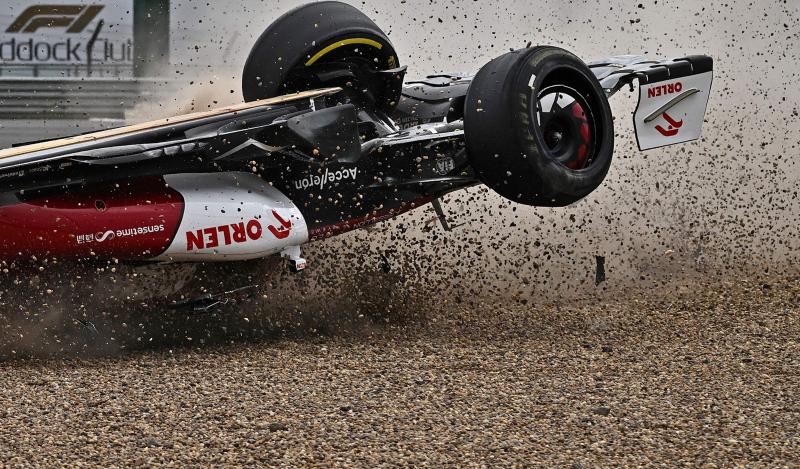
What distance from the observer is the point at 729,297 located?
6.15 metres

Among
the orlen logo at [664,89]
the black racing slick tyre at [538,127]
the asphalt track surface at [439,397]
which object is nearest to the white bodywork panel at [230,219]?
the asphalt track surface at [439,397]

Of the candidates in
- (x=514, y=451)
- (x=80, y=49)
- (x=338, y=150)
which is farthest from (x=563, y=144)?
(x=80, y=49)

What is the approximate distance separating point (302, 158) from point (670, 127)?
85.0 inches

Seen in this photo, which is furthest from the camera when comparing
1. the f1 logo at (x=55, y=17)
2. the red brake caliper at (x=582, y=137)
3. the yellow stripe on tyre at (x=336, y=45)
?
the f1 logo at (x=55, y=17)

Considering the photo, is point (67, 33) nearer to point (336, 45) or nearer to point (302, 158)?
point (336, 45)

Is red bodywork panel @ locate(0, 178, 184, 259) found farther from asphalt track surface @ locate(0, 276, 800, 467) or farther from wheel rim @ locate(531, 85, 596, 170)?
wheel rim @ locate(531, 85, 596, 170)

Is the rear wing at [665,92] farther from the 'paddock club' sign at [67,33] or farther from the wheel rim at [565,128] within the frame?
the 'paddock club' sign at [67,33]

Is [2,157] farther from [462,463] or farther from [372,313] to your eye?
[462,463]

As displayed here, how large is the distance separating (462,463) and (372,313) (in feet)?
7.66

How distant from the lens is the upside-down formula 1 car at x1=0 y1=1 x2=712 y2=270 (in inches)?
184

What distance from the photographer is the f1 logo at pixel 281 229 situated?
16.6 feet

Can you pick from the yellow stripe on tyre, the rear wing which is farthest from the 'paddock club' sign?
the rear wing

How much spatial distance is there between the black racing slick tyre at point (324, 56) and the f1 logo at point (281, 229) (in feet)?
2.80

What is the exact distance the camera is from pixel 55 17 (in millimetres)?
13734
